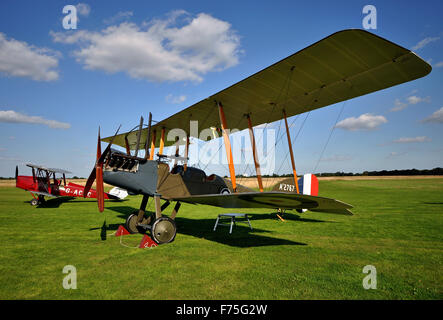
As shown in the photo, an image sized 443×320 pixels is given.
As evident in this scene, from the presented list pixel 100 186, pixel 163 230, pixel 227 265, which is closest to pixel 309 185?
pixel 163 230

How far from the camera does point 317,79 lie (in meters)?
6.72

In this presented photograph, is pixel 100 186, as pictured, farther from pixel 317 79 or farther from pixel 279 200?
pixel 317 79

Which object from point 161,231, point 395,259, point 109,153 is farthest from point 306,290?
point 109,153

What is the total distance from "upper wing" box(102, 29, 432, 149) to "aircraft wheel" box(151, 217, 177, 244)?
379 cm

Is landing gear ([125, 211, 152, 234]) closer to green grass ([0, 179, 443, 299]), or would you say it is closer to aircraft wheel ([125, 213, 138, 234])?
aircraft wheel ([125, 213, 138, 234])

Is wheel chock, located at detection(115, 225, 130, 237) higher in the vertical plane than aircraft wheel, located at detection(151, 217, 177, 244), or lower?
lower

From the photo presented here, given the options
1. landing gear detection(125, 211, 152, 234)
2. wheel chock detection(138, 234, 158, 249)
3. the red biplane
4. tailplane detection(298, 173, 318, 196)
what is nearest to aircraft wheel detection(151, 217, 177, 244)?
wheel chock detection(138, 234, 158, 249)

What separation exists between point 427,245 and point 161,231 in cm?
654

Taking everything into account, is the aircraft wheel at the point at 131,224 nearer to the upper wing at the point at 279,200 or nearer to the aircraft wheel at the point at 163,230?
the aircraft wheel at the point at 163,230

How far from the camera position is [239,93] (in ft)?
23.6

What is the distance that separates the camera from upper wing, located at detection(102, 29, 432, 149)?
5.14 meters

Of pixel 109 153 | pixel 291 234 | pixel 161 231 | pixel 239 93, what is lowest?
pixel 291 234
